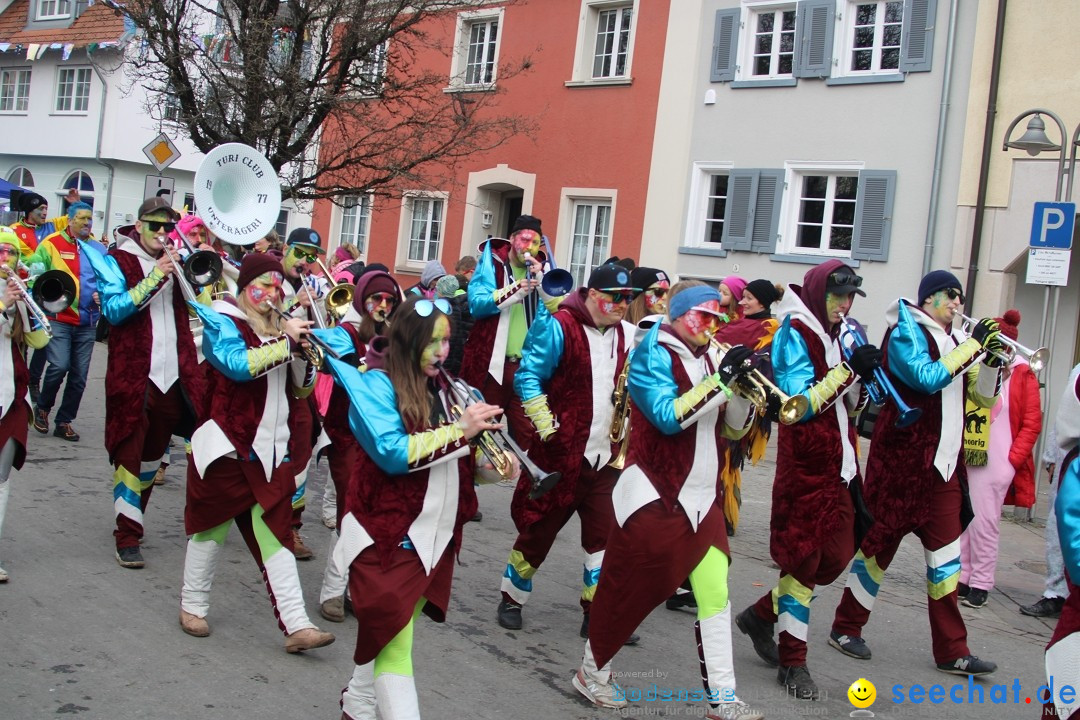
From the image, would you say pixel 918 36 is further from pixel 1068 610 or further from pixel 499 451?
pixel 499 451

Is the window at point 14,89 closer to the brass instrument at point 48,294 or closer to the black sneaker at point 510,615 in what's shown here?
the brass instrument at point 48,294

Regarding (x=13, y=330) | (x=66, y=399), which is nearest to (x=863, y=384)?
(x=13, y=330)

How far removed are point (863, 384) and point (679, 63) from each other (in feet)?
43.4

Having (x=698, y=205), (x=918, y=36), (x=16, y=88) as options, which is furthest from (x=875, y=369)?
(x=16, y=88)

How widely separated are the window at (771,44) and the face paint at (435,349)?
1386cm

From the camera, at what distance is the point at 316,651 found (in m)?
5.45

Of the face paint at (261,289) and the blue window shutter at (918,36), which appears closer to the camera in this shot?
the face paint at (261,289)

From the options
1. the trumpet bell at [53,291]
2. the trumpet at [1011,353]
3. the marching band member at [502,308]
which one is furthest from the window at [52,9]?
the trumpet at [1011,353]

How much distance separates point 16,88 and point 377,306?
32.9 m

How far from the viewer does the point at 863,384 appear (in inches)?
221

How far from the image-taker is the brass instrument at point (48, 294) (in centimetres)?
601

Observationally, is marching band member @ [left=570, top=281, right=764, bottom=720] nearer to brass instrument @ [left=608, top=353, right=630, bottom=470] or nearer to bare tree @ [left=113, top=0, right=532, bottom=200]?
brass instrument @ [left=608, top=353, right=630, bottom=470]

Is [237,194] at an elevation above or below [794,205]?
below

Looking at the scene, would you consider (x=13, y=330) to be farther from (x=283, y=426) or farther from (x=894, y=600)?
(x=894, y=600)
